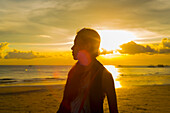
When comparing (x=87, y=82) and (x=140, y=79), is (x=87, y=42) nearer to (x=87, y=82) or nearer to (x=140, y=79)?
(x=87, y=82)

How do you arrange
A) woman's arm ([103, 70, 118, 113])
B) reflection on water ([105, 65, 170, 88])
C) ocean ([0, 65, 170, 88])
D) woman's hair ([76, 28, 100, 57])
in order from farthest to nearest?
ocean ([0, 65, 170, 88]), reflection on water ([105, 65, 170, 88]), woman's hair ([76, 28, 100, 57]), woman's arm ([103, 70, 118, 113])

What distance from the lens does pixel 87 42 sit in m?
1.97

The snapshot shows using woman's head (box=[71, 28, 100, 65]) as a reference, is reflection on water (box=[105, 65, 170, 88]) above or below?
below

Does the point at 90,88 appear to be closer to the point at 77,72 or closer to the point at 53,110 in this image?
the point at 77,72

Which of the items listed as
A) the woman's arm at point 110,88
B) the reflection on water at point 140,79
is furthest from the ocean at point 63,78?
the woman's arm at point 110,88

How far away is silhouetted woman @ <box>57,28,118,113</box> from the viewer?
6.12ft

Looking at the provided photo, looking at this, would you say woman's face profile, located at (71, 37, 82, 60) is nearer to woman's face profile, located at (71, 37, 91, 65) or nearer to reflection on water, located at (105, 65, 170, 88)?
woman's face profile, located at (71, 37, 91, 65)

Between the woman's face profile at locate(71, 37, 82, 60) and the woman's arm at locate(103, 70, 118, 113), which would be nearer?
the woman's arm at locate(103, 70, 118, 113)

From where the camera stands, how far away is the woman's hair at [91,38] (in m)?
1.97

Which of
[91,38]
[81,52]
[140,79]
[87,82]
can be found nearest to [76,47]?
[81,52]

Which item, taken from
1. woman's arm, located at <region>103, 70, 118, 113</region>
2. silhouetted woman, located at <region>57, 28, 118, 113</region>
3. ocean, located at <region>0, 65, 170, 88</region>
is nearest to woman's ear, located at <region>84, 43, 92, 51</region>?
silhouetted woman, located at <region>57, 28, 118, 113</region>

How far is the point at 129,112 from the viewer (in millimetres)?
8219

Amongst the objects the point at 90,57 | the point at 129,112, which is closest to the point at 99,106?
the point at 90,57

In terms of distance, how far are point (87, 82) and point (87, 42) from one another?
46 cm
